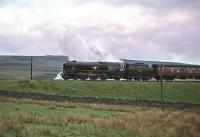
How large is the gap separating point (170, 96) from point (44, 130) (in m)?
37.0

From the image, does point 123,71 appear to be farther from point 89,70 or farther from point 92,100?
point 92,100

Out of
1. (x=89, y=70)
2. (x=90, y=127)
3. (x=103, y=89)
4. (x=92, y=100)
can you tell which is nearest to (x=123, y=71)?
(x=89, y=70)

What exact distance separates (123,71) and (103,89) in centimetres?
1051

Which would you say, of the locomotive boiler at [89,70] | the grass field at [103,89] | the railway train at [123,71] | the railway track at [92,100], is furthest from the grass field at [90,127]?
the railway train at [123,71]

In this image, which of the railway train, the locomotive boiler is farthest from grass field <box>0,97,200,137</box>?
the railway train

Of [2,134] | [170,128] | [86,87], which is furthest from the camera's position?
[86,87]

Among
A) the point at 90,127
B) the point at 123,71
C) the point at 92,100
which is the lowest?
the point at 90,127

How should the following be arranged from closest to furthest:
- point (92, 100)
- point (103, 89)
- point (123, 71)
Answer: point (92, 100) < point (103, 89) < point (123, 71)

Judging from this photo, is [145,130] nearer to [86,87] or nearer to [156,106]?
[156,106]

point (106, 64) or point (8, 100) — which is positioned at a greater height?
point (106, 64)

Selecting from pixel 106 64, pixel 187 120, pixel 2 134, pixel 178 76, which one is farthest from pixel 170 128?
pixel 178 76

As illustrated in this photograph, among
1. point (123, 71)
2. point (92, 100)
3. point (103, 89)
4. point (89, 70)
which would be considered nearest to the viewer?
point (92, 100)

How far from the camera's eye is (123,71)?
62156 mm

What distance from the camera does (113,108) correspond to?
3609 centimetres
